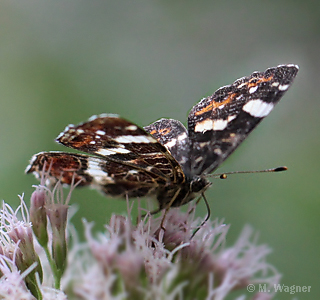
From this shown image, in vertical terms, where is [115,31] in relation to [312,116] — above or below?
above

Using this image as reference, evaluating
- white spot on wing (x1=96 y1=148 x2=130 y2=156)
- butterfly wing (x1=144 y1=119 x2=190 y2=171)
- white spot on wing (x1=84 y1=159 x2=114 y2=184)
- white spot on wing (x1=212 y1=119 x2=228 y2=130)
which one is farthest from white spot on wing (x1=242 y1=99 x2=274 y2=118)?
white spot on wing (x1=84 y1=159 x2=114 y2=184)

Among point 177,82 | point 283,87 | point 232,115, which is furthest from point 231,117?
point 177,82

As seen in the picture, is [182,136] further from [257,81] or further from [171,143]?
[257,81]

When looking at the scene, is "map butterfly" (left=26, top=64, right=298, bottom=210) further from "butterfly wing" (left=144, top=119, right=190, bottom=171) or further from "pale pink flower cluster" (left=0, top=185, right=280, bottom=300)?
"pale pink flower cluster" (left=0, top=185, right=280, bottom=300)

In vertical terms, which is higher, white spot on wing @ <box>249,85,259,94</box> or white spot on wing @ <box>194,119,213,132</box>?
white spot on wing @ <box>249,85,259,94</box>

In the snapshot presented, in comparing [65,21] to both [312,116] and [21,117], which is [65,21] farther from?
[312,116]

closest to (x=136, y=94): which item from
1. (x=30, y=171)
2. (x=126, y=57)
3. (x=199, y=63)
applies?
(x=126, y=57)

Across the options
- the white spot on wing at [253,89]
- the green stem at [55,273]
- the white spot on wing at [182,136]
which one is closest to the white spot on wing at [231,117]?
the white spot on wing at [253,89]
